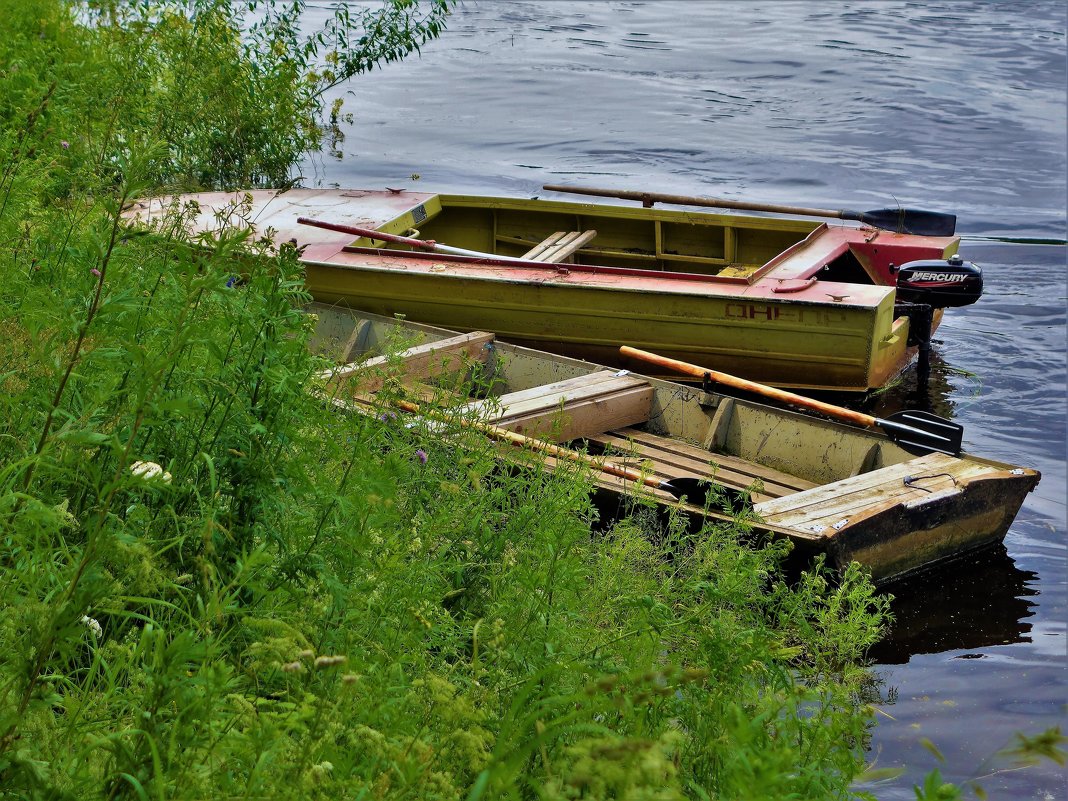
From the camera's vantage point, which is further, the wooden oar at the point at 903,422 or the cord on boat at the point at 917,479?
the wooden oar at the point at 903,422

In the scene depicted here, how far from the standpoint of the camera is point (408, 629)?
8.98 feet

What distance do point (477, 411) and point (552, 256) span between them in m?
5.51

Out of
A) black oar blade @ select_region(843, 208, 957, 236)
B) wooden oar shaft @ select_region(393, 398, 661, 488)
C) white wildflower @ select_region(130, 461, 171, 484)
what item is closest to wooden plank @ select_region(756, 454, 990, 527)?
wooden oar shaft @ select_region(393, 398, 661, 488)

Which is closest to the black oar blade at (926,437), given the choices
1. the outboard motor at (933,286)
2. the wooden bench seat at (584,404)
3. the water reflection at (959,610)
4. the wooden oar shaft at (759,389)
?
the wooden oar shaft at (759,389)

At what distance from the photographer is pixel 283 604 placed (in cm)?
254

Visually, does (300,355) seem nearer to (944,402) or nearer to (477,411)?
(477,411)

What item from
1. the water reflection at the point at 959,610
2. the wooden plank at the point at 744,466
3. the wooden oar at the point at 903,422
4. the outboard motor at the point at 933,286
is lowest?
the water reflection at the point at 959,610

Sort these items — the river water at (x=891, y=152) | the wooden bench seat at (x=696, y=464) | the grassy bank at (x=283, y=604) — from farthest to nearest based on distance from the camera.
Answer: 1. the wooden bench seat at (x=696, y=464)
2. the river water at (x=891, y=152)
3. the grassy bank at (x=283, y=604)

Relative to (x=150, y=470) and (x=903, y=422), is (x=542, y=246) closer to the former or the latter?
(x=903, y=422)

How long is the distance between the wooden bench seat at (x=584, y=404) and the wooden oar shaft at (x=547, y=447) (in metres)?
0.53

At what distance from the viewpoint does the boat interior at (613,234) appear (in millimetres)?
9664

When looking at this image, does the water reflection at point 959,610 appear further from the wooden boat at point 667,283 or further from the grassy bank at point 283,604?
the grassy bank at point 283,604

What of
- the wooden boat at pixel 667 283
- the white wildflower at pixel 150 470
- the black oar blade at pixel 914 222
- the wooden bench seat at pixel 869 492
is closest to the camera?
the white wildflower at pixel 150 470

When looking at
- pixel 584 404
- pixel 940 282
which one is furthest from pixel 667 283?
pixel 940 282
